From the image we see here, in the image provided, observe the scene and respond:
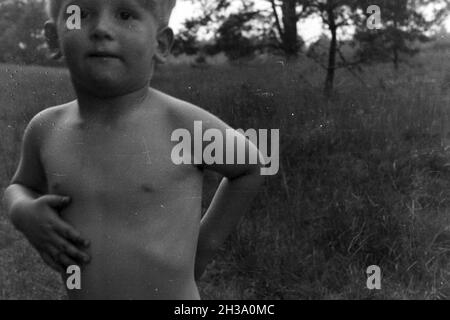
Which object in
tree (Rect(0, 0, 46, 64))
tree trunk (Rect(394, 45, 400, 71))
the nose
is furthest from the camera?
tree trunk (Rect(394, 45, 400, 71))

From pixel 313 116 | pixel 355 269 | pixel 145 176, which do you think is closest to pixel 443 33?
pixel 313 116

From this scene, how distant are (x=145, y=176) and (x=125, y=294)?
215 mm

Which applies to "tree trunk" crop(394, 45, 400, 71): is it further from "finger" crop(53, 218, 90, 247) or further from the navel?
"finger" crop(53, 218, 90, 247)

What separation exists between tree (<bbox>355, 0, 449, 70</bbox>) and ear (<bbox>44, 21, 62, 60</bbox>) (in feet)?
2.16

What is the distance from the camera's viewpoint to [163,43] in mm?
1240

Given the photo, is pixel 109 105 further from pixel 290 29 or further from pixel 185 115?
pixel 290 29

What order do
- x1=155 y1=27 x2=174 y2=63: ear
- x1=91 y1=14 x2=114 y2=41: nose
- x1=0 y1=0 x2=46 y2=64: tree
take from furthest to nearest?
x1=0 y1=0 x2=46 y2=64: tree, x1=155 y1=27 x2=174 y2=63: ear, x1=91 y1=14 x2=114 y2=41: nose

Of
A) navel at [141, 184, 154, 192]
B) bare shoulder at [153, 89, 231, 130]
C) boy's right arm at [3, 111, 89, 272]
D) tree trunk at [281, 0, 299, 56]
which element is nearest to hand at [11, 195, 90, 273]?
boy's right arm at [3, 111, 89, 272]

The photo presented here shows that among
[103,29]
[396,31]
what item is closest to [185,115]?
[103,29]

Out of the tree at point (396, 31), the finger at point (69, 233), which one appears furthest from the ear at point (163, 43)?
the tree at point (396, 31)

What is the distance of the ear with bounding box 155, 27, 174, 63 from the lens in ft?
4.03

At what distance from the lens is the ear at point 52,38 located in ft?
4.08

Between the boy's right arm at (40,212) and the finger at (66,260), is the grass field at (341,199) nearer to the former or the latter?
the boy's right arm at (40,212)
